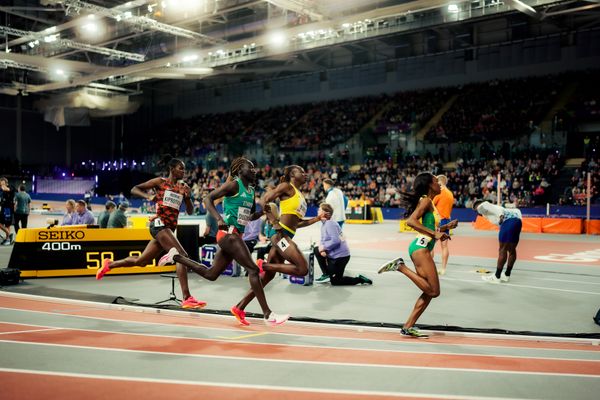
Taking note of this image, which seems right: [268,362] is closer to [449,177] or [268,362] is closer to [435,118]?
[449,177]

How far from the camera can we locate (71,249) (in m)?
9.95

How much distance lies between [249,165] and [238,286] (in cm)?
326

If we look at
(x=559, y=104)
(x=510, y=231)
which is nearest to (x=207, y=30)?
(x=559, y=104)

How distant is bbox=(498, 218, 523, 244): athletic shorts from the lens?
9.13 m

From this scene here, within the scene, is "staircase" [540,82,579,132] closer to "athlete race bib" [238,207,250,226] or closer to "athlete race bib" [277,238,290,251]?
"athlete race bib" [277,238,290,251]

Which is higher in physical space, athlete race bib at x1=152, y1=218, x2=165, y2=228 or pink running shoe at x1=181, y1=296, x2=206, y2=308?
athlete race bib at x1=152, y1=218, x2=165, y2=228

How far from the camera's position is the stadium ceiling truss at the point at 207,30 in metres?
22.9

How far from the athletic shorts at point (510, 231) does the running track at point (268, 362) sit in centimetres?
360

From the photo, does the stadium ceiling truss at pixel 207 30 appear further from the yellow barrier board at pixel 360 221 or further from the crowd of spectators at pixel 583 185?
the yellow barrier board at pixel 360 221

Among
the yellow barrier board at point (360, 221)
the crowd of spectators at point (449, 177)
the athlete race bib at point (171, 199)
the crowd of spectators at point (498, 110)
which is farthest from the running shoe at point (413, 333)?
the crowd of spectators at point (498, 110)

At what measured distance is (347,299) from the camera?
26.2ft

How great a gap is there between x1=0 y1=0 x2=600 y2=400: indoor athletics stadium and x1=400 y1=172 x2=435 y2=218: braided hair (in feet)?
0.08

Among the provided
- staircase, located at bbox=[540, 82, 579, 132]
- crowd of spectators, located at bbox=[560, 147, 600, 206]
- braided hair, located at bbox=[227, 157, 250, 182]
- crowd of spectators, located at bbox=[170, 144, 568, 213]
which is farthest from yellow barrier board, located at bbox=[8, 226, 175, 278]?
staircase, located at bbox=[540, 82, 579, 132]

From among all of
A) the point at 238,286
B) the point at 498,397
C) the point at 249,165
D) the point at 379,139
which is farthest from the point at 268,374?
the point at 379,139
